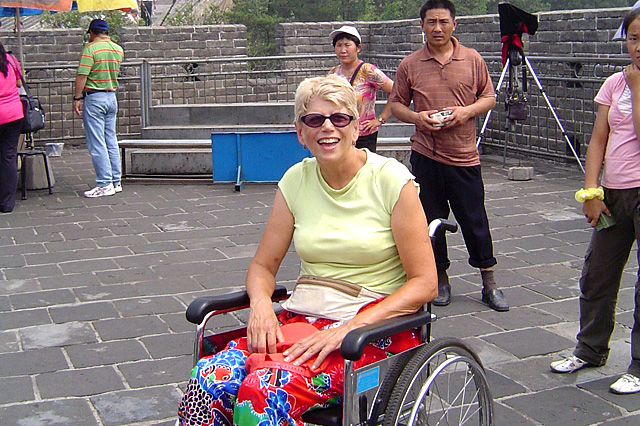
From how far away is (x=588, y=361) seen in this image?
4203 millimetres

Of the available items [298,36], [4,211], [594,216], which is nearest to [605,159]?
[594,216]

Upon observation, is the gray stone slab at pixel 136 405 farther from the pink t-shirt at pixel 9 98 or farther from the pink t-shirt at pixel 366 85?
the pink t-shirt at pixel 9 98

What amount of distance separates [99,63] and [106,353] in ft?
16.3

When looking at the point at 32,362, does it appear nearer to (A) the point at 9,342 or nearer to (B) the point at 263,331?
(A) the point at 9,342

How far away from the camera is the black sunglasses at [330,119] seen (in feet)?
10.3

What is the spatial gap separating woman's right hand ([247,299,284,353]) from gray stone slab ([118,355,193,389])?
1.23 meters

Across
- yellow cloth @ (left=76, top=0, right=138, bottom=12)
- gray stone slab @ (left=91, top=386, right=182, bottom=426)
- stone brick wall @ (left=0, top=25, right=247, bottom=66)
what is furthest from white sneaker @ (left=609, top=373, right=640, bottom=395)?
stone brick wall @ (left=0, top=25, right=247, bottom=66)

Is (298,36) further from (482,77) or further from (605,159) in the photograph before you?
(605,159)

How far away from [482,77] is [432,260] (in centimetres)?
234

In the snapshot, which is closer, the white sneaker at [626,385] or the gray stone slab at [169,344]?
the white sneaker at [626,385]

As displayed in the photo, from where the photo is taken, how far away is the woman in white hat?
6.68 metres

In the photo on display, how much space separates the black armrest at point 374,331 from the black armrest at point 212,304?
602 millimetres

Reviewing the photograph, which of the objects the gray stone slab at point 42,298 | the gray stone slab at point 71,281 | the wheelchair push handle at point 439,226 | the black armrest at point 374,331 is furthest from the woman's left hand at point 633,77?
the gray stone slab at point 71,281

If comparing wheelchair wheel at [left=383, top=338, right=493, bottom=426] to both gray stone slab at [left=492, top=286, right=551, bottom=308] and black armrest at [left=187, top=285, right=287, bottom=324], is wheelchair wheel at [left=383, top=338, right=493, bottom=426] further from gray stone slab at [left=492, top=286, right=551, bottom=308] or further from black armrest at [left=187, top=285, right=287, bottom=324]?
gray stone slab at [left=492, top=286, right=551, bottom=308]
